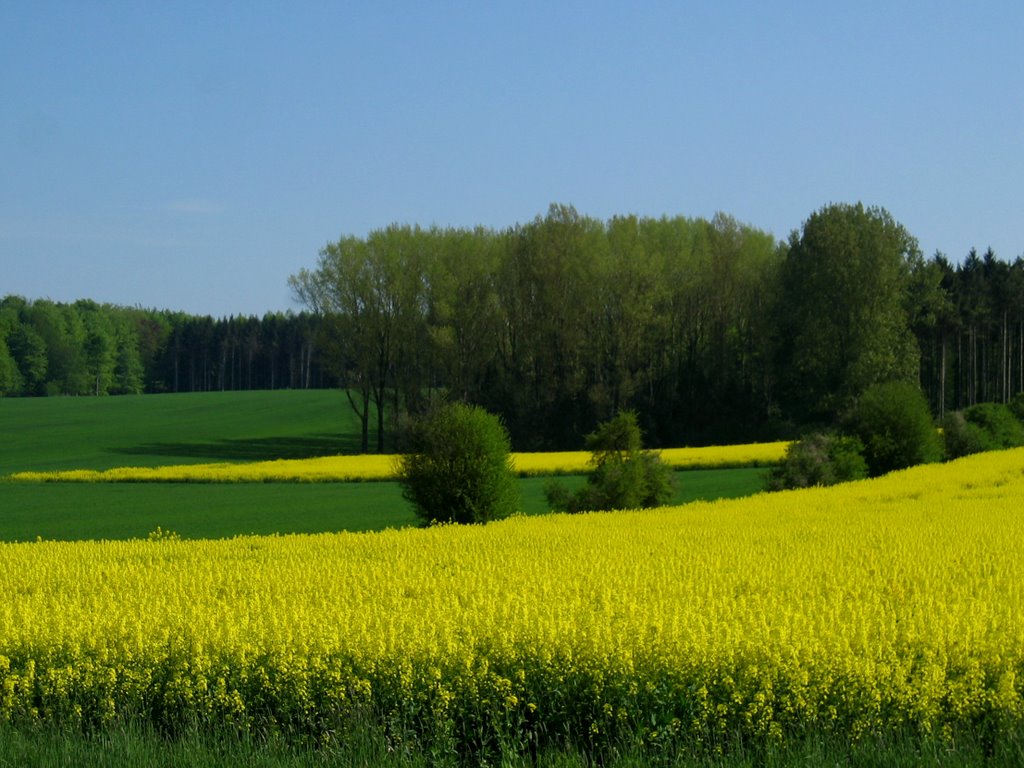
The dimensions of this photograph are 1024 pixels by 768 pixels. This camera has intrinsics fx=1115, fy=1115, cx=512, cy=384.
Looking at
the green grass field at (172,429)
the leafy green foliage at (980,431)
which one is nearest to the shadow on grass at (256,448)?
the green grass field at (172,429)

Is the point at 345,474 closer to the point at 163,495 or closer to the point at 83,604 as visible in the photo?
the point at 163,495

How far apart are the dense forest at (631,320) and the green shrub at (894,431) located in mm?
25191

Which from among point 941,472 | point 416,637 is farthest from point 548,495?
point 416,637

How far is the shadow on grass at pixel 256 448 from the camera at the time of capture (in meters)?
65.0

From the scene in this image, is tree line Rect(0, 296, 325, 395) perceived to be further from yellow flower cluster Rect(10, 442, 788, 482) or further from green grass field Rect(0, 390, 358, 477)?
yellow flower cluster Rect(10, 442, 788, 482)

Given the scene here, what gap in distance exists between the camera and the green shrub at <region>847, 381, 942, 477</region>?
3394 centimetres

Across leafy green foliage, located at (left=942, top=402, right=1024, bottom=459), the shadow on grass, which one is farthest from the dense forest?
leafy green foliage, located at (left=942, top=402, right=1024, bottom=459)

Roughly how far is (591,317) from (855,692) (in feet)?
193

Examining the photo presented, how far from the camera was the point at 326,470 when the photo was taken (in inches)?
1794

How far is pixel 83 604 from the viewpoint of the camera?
441 inches

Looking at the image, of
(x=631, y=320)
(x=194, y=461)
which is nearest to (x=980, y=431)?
(x=631, y=320)

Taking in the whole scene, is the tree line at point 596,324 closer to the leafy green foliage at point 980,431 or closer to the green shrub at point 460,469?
the leafy green foliage at point 980,431

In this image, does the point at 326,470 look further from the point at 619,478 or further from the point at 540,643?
the point at 540,643

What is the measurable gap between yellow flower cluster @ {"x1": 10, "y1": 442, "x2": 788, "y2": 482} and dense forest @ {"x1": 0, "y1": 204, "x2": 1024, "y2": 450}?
38.4 feet
